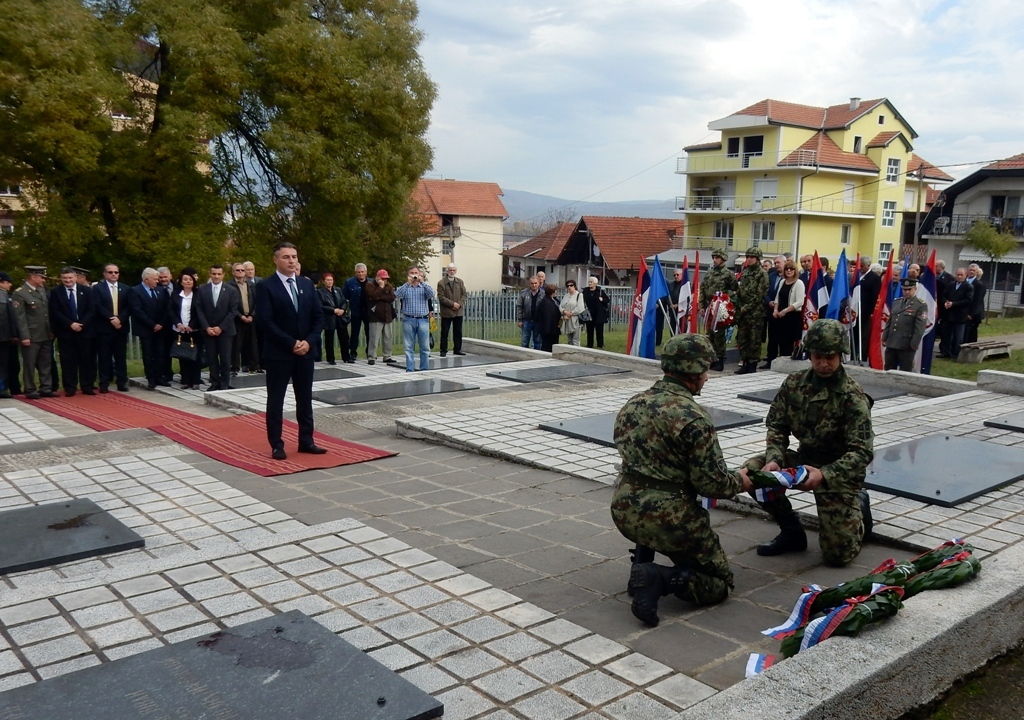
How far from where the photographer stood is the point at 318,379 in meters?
12.5

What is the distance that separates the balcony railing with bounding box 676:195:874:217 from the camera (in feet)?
159

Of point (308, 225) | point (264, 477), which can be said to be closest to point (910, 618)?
point (264, 477)

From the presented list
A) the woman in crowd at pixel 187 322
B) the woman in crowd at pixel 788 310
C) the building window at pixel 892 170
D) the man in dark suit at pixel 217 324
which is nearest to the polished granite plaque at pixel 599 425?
the woman in crowd at pixel 788 310

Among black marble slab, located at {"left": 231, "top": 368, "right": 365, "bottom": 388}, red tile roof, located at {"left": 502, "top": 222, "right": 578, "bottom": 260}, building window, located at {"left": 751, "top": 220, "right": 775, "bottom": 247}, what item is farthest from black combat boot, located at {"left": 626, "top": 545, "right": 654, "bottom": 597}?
red tile roof, located at {"left": 502, "top": 222, "right": 578, "bottom": 260}

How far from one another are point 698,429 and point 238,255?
16.9 m

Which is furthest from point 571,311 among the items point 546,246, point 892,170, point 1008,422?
point 546,246

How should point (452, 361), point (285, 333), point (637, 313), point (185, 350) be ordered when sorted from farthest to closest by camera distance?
point (637, 313)
point (452, 361)
point (185, 350)
point (285, 333)

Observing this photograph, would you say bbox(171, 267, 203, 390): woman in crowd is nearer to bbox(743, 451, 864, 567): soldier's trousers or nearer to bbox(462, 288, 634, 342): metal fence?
bbox(743, 451, 864, 567): soldier's trousers

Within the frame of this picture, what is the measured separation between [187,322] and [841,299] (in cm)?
990

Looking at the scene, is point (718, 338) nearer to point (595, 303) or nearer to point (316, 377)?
point (595, 303)

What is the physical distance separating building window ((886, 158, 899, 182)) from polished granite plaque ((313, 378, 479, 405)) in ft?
152

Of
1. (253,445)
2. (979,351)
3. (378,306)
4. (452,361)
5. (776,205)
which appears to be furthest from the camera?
(776,205)

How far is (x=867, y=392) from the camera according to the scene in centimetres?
1145

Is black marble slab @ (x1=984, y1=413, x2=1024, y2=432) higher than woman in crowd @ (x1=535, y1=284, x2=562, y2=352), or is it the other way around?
woman in crowd @ (x1=535, y1=284, x2=562, y2=352)
